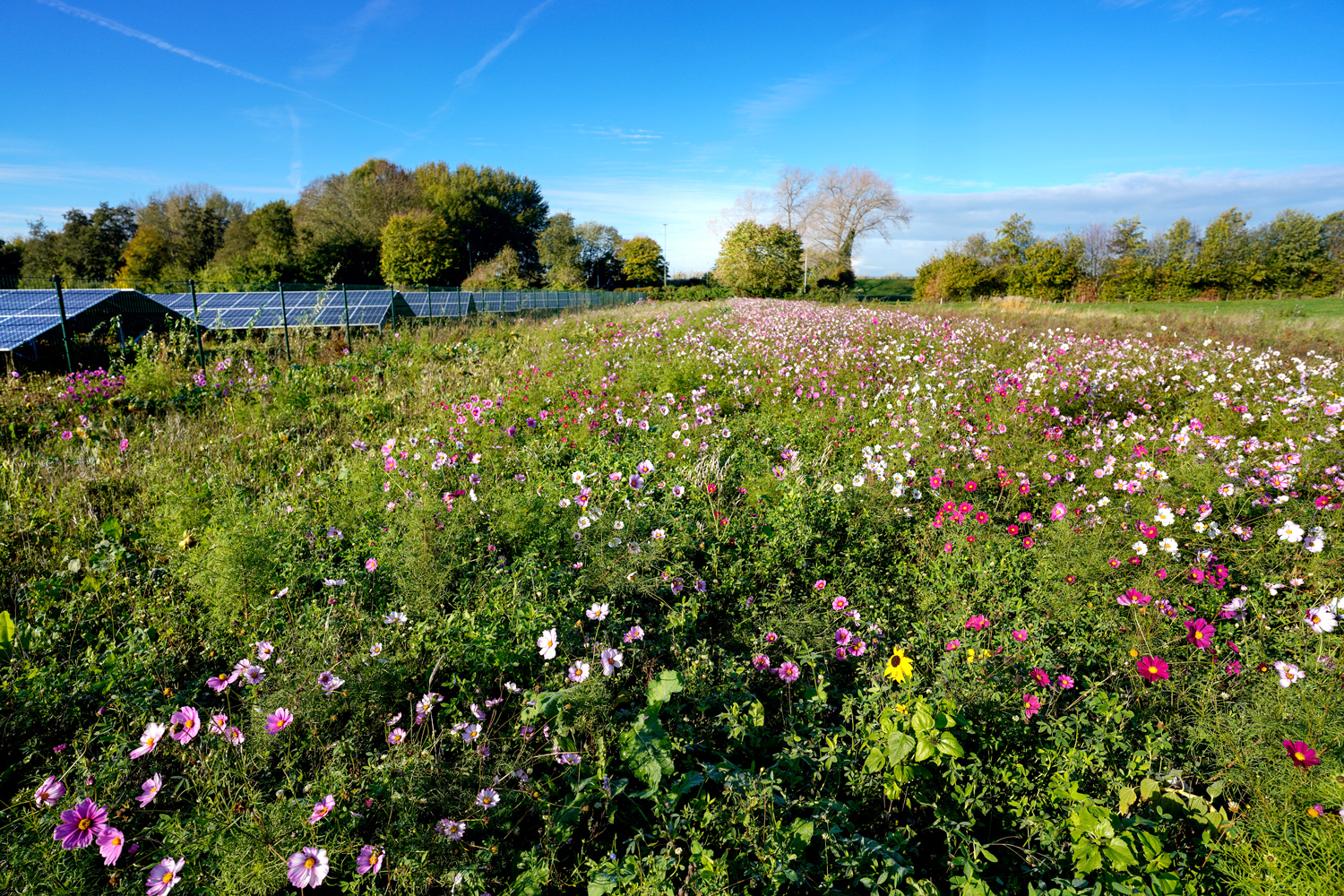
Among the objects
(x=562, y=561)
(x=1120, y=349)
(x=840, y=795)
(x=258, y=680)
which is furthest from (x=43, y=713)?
(x=1120, y=349)

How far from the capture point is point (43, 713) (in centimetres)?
229

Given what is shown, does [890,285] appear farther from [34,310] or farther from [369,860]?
[369,860]

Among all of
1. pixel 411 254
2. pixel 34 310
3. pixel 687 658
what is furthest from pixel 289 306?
pixel 411 254

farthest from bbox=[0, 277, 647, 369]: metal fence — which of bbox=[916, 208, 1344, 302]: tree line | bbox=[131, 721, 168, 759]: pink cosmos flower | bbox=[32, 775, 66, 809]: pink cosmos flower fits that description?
bbox=[916, 208, 1344, 302]: tree line

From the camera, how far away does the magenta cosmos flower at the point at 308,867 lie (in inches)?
57.1

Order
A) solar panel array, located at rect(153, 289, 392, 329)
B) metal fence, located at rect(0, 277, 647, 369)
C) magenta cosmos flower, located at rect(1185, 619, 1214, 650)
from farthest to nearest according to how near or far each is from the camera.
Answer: solar panel array, located at rect(153, 289, 392, 329), metal fence, located at rect(0, 277, 647, 369), magenta cosmos flower, located at rect(1185, 619, 1214, 650)

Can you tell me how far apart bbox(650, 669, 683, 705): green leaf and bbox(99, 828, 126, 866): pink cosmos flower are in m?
1.48

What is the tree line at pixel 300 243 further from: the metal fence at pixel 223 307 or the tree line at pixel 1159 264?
the tree line at pixel 1159 264

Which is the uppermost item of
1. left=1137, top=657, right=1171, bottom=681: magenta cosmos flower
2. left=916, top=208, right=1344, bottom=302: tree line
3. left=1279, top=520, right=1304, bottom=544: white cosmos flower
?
left=916, top=208, right=1344, bottom=302: tree line

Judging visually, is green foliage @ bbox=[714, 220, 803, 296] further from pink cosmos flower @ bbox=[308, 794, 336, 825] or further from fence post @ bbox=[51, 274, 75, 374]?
pink cosmos flower @ bbox=[308, 794, 336, 825]

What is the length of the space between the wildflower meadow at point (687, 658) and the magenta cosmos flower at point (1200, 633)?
2cm

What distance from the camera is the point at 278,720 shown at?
6.41 feet

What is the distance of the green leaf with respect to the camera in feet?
6.95

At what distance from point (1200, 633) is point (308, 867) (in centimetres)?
342
